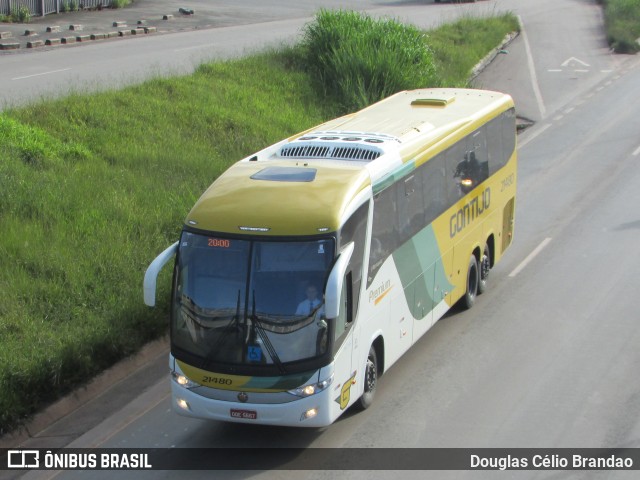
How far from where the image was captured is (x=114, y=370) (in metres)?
13.3

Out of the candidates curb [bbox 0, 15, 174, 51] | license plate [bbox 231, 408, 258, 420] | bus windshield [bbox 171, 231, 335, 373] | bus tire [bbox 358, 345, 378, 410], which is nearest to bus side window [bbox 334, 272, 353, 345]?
bus windshield [bbox 171, 231, 335, 373]

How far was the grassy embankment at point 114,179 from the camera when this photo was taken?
13.2m

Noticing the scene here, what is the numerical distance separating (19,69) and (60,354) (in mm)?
15869

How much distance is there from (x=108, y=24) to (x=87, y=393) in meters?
25.7

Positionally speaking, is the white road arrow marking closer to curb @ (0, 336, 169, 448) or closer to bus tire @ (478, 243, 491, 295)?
bus tire @ (478, 243, 491, 295)

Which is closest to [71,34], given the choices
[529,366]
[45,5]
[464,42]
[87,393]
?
[45,5]

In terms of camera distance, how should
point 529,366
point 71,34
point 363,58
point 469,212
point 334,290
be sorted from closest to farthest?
point 334,290, point 529,366, point 469,212, point 363,58, point 71,34

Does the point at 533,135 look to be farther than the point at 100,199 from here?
Yes

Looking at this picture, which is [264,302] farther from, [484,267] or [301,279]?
[484,267]

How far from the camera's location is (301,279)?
1041cm

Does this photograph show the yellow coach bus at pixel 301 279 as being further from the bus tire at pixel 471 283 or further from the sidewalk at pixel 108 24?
the sidewalk at pixel 108 24

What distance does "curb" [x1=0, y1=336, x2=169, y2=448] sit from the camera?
1174 centimetres

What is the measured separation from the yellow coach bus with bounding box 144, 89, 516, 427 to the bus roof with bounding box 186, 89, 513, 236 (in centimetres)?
2

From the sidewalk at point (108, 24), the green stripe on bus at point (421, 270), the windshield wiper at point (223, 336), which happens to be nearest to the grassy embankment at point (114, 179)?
the windshield wiper at point (223, 336)
